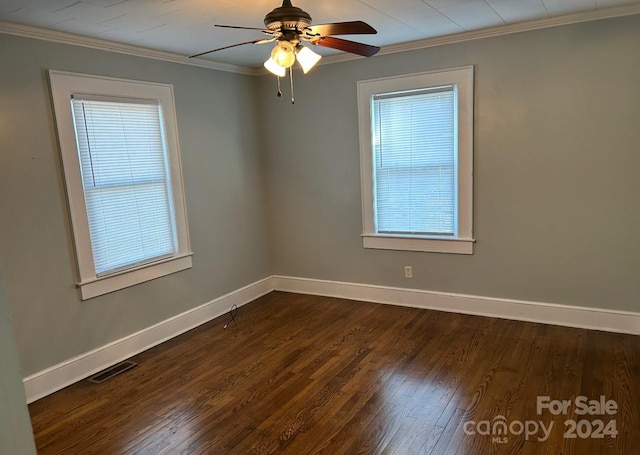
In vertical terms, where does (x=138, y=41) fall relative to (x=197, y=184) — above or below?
above

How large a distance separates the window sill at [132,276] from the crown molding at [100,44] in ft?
5.61

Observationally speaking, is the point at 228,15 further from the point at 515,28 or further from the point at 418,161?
the point at 515,28

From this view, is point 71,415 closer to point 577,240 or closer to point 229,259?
point 229,259

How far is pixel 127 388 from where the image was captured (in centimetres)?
309

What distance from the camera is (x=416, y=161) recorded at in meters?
4.09

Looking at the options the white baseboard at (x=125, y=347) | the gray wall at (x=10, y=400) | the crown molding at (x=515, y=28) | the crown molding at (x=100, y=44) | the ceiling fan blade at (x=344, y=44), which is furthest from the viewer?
the crown molding at (x=515, y=28)

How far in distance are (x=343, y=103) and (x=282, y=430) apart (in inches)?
120

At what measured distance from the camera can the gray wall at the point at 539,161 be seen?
3.29 meters

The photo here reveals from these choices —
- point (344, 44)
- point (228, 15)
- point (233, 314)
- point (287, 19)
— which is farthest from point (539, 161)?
point (233, 314)

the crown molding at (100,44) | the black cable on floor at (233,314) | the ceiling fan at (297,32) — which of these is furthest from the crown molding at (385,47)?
the black cable on floor at (233,314)

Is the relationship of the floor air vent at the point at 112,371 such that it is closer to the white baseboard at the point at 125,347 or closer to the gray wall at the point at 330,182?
the white baseboard at the point at 125,347

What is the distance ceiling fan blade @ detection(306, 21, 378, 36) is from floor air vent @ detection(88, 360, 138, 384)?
2.79 meters

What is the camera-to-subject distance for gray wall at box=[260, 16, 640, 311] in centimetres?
329

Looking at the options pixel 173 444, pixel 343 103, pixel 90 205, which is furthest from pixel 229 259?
pixel 173 444
